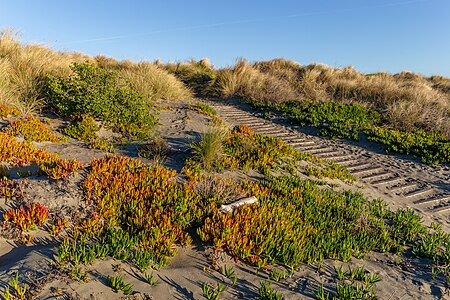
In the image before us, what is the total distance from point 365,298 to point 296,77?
67.0 feet

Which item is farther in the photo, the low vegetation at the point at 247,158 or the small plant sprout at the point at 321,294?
the low vegetation at the point at 247,158

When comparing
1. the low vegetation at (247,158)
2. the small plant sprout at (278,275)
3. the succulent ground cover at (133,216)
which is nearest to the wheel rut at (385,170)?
the low vegetation at (247,158)

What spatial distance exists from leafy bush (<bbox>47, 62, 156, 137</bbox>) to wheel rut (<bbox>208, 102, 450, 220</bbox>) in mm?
4598

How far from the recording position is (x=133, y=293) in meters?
3.46

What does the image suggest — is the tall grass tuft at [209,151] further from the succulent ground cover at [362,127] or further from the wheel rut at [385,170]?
the succulent ground cover at [362,127]

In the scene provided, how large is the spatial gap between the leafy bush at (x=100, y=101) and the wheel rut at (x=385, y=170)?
4598 millimetres

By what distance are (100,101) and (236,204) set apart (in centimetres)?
654

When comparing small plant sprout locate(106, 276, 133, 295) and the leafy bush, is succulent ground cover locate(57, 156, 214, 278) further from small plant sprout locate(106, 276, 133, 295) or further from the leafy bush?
the leafy bush

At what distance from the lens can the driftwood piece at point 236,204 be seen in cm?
519

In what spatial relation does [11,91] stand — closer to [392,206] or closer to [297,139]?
[297,139]

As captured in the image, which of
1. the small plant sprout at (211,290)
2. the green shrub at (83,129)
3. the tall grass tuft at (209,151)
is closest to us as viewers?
the small plant sprout at (211,290)

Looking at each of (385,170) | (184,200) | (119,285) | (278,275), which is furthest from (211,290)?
(385,170)

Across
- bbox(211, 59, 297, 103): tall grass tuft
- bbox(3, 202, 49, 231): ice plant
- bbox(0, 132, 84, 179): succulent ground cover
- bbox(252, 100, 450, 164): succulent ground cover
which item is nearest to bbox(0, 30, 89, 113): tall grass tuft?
bbox(0, 132, 84, 179): succulent ground cover

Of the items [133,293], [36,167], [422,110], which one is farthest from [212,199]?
[422,110]
